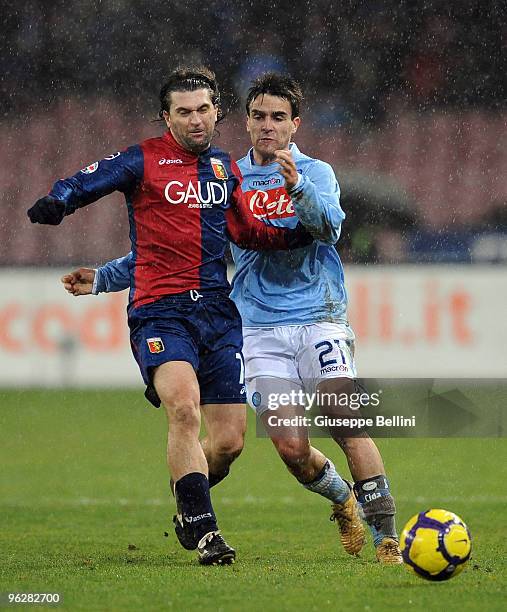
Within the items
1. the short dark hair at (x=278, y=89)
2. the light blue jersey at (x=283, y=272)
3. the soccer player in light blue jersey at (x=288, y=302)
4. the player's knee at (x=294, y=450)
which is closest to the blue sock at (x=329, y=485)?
the soccer player in light blue jersey at (x=288, y=302)

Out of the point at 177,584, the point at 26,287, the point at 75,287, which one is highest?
the point at 26,287

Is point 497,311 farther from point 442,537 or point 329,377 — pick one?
point 442,537

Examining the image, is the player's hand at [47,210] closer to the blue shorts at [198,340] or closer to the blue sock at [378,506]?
the blue shorts at [198,340]

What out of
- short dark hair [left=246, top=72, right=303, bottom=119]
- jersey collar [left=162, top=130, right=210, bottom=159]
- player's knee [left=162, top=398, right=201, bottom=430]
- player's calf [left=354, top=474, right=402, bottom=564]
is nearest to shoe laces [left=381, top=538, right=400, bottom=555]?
player's calf [left=354, top=474, right=402, bottom=564]

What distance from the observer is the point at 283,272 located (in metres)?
5.71

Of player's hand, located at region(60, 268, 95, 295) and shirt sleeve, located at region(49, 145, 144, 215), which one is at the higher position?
shirt sleeve, located at region(49, 145, 144, 215)

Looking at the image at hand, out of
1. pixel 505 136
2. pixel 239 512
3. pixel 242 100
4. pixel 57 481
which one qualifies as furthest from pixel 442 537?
pixel 505 136

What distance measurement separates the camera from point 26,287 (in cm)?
1288

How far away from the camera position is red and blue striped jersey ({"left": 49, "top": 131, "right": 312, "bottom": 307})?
5.20 metres

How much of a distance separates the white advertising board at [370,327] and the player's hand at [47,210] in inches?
304

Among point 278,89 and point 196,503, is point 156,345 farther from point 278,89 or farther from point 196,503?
point 278,89

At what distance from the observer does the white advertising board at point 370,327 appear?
40.9ft

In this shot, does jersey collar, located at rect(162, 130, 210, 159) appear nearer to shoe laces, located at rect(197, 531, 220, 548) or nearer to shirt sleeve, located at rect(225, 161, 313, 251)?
shirt sleeve, located at rect(225, 161, 313, 251)

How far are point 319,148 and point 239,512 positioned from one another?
30.9 ft
